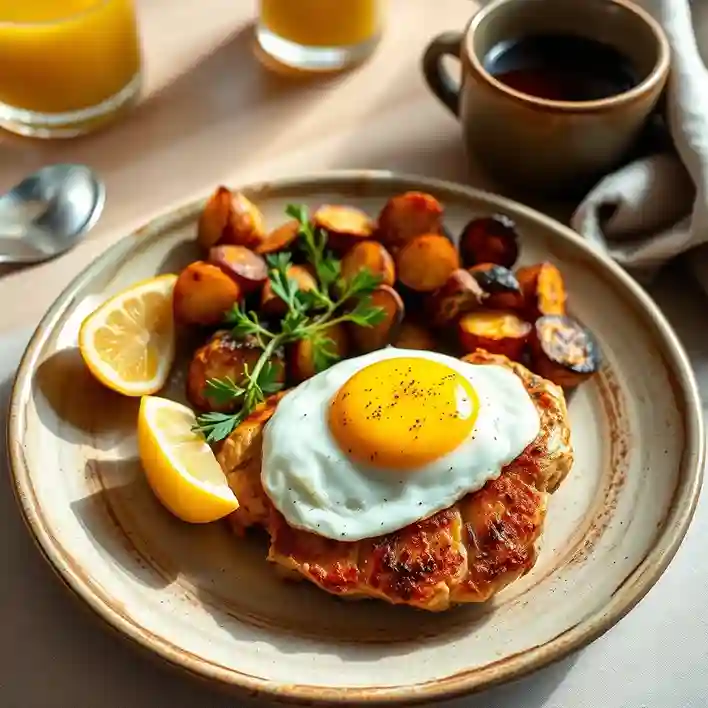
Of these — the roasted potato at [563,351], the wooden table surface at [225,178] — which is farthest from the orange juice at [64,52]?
the roasted potato at [563,351]

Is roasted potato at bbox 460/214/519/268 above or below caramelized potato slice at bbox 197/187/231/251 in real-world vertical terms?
below

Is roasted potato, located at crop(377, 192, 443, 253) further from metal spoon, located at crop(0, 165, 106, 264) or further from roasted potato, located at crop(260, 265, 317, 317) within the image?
metal spoon, located at crop(0, 165, 106, 264)

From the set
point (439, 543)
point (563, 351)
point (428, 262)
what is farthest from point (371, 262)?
point (439, 543)

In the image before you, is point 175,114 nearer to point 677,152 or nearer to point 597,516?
point 677,152

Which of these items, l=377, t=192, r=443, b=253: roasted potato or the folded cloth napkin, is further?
the folded cloth napkin

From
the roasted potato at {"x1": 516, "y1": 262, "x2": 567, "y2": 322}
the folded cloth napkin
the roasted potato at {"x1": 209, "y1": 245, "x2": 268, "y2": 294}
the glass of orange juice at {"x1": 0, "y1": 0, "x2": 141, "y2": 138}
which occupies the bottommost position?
the folded cloth napkin

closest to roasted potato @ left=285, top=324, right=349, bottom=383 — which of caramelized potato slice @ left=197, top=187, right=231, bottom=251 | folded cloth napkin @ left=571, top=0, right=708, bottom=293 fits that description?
caramelized potato slice @ left=197, top=187, right=231, bottom=251

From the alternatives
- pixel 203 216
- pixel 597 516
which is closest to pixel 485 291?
pixel 597 516
